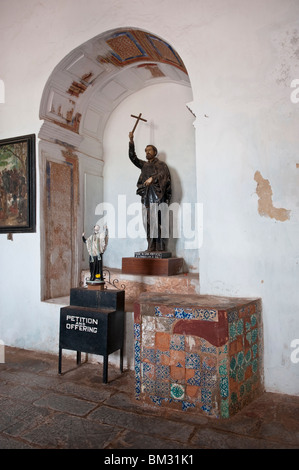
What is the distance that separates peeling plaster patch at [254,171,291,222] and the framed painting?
2966mm

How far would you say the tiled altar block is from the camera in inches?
108

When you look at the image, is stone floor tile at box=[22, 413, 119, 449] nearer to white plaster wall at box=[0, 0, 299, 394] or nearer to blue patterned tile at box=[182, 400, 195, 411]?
blue patterned tile at box=[182, 400, 195, 411]

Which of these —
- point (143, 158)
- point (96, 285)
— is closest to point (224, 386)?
point (96, 285)

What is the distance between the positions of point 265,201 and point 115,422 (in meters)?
2.34

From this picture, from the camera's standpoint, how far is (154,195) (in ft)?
16.4

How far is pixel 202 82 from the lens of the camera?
3713mm

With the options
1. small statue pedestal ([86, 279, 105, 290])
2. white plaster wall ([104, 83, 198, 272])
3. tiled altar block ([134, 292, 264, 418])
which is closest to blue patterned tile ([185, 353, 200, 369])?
tiled altar block ([134, 292, 264, 418])

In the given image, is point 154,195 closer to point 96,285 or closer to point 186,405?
point 96,285

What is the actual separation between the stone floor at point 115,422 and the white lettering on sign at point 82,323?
20.4 inches

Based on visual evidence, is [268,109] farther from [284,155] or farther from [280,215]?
[280,215]

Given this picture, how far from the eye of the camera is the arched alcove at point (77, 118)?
467 cm

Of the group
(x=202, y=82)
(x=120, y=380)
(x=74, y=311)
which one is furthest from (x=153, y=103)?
(x=120, y=380)

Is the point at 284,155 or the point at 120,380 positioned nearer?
the point at 284,155
